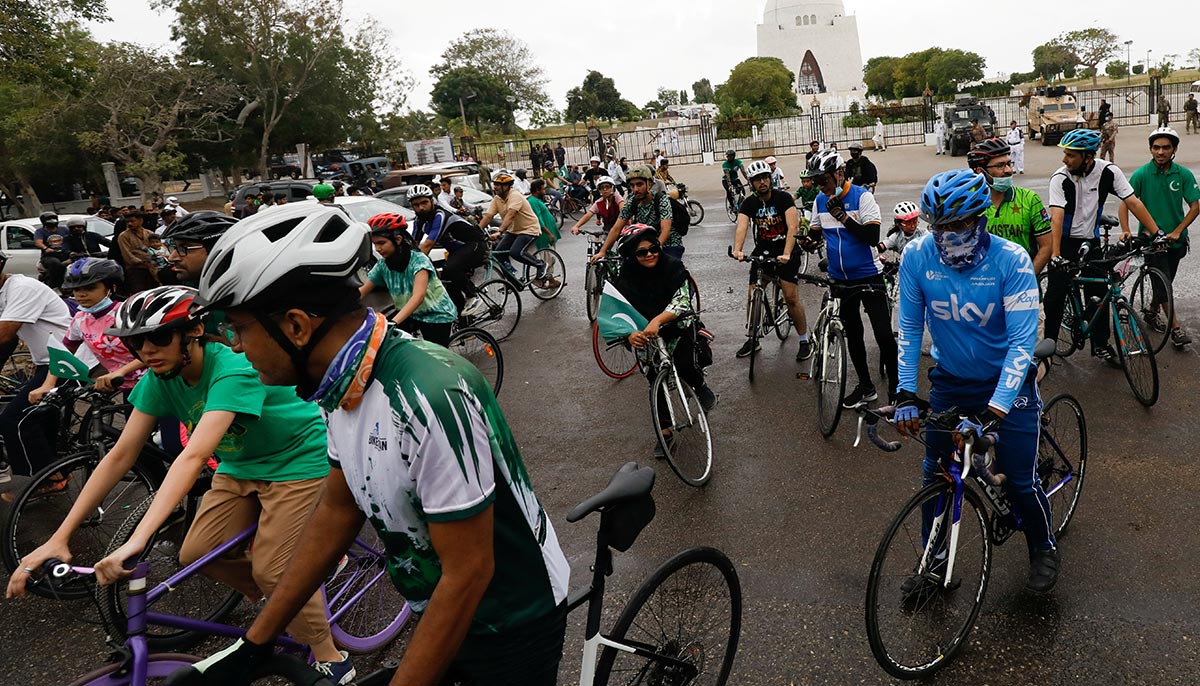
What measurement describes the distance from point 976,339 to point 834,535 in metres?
1.55

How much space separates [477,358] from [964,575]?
5394 mm

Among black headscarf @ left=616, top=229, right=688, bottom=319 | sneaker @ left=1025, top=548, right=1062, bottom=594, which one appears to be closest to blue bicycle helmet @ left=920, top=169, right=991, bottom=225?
sneaker @ left=1025, top=548, right=1062, bottom=594

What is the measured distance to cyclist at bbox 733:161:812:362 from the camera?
24.4ft

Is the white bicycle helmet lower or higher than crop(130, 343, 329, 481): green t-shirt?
higher

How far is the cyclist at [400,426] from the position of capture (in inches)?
67.2

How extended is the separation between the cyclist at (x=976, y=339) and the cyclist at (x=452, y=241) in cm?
574

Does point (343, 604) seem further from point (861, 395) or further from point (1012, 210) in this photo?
point (1012, 210)

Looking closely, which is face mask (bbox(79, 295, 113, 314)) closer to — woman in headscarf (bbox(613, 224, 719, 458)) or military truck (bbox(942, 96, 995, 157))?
woman in headscarf (bbox(613, 224, 719, 458))

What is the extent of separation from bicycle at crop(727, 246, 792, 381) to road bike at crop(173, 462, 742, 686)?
4.27 metres

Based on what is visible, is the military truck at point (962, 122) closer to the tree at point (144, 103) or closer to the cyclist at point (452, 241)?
the cyclist at point (452, 241)

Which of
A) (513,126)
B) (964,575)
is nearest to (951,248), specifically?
(964,575)

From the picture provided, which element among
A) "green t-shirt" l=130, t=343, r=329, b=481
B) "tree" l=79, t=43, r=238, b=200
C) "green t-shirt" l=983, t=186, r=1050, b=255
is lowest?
"green t-shirt" l=130, t=343, r=329, b=481

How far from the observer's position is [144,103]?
3316 cm

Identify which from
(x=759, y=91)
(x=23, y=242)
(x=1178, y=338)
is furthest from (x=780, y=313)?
(x=759, y=91)
